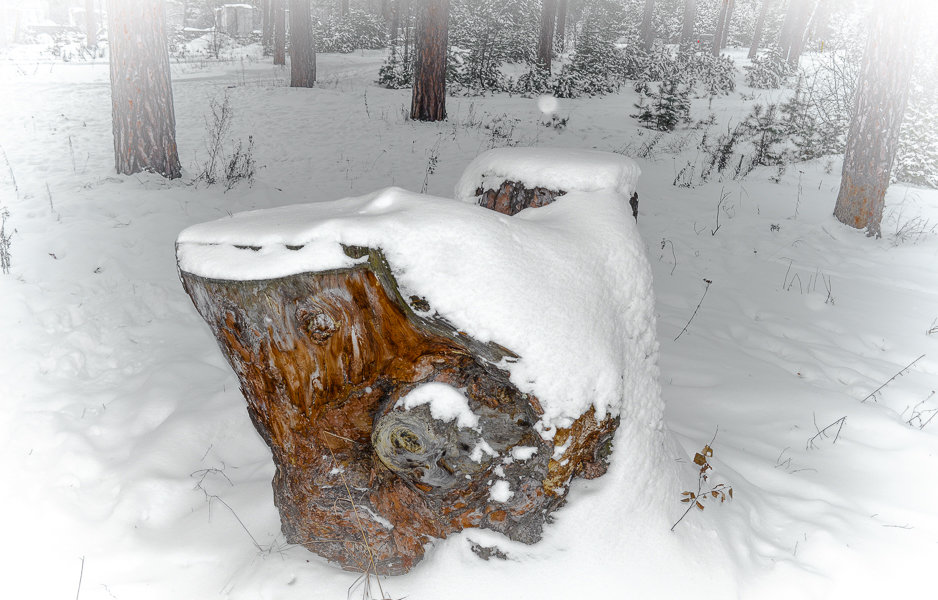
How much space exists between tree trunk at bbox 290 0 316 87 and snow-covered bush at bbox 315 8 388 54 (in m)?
11.7

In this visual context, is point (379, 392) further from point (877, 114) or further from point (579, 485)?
point (877, 114)

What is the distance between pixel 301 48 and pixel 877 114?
11.0 meters

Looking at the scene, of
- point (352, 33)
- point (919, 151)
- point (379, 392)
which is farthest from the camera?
point (352, 33)

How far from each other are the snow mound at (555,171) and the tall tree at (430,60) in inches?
271

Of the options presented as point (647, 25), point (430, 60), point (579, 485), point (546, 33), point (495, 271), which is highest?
point (647, 25)

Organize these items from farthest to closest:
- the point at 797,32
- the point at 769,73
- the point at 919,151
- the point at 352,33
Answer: the point at 352,33, the point at 797,32, the point at 769,73, the point at 919,151

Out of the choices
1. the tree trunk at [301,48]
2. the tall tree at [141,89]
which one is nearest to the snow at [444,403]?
the tall tree at [141,89]

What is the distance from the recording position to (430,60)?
9.28 metres

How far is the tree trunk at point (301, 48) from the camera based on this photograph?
11672 millimetres

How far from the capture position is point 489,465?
6.06 ft

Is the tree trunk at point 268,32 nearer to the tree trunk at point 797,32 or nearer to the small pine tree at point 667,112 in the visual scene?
the small pine tree at point 667,112

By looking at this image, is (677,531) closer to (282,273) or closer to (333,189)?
(282,273)

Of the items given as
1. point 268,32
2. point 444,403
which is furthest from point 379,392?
point 268,32

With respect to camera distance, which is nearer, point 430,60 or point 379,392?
point 379,392
